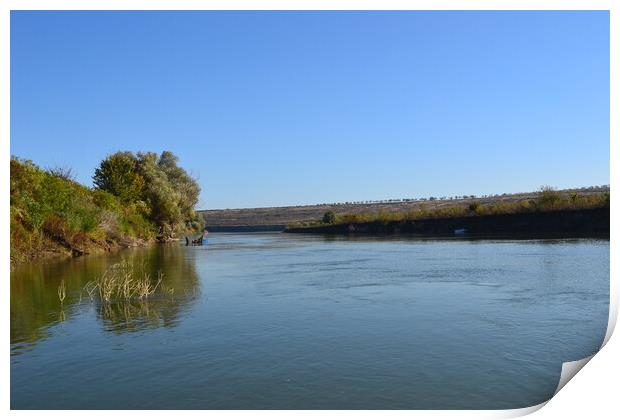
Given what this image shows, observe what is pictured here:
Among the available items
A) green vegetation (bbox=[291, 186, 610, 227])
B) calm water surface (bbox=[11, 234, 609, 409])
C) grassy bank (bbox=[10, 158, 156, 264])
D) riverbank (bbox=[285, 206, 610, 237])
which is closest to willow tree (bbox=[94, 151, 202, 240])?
grassy bank (bbox=[10, 158, 156, 264])

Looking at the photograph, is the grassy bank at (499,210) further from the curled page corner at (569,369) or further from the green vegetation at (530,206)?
the curled page corner at (569,369)

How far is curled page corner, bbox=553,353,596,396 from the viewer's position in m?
6.71

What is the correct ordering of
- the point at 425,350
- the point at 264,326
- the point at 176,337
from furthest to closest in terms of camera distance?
the point at 264,326, the point at 176,337, the point at 425,350

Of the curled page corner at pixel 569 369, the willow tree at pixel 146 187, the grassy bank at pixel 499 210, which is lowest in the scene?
the curled page corner at pixel 569 369

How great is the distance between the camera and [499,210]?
48.7m

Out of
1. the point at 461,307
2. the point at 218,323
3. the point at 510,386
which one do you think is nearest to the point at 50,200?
the point at 218,323

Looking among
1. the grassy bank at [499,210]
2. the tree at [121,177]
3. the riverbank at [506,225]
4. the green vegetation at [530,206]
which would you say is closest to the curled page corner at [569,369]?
the riverbank at [506,225]

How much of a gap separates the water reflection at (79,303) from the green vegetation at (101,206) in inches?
169

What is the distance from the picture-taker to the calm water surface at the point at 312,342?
649cm

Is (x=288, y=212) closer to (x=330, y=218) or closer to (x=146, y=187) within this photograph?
(x=330, y=218)

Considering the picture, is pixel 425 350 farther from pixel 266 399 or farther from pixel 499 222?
pixel 499 222

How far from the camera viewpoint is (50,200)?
2544 cm
